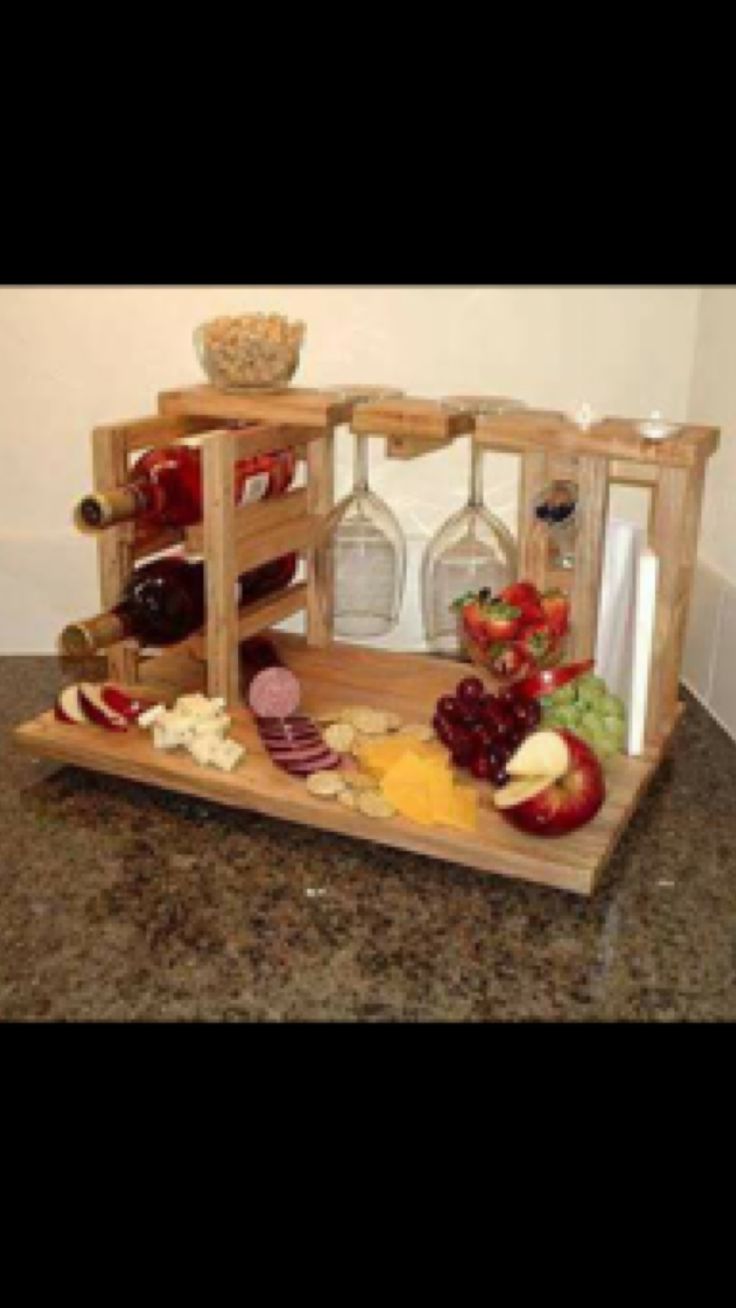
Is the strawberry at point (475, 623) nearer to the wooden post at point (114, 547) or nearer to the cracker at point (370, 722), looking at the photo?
the cracker at point (370, 722)

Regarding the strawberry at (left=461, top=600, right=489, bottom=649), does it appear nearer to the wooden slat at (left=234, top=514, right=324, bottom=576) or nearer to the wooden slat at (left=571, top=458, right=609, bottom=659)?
the wooden slat at (left=571, top=458, right=609, bottom=659)

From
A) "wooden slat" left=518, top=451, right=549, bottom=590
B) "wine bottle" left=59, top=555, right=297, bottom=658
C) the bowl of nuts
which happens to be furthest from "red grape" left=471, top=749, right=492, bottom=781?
the bowl of nuts

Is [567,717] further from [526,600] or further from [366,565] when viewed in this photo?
[366,565]

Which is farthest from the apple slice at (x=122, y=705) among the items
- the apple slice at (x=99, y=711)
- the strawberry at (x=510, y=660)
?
the strawberry at (x=510, y=660)

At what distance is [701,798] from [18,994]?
0.61 metres

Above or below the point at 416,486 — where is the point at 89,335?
above

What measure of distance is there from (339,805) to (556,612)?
0.29 metres

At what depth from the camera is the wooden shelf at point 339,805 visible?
2.85 feet

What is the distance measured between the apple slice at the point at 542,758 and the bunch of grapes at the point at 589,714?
0.09m

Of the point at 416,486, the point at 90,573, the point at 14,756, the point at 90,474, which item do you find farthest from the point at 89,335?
the point at 14,756

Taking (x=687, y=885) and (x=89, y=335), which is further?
(x=89, y=335)
